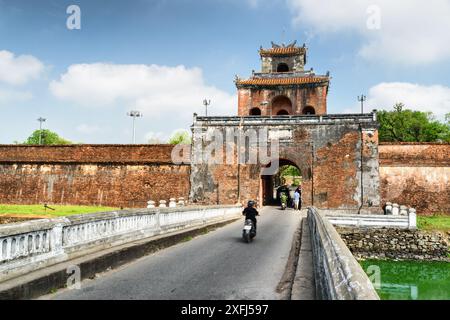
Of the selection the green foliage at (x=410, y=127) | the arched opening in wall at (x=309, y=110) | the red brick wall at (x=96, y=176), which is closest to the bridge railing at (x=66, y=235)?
the red brick wall at (x=96, y=176)

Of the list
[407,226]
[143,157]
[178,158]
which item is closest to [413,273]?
[407,226]

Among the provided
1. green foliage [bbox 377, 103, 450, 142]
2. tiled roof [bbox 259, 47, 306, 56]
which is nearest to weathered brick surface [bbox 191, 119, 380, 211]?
tiled roof [bbox 259, 47, 306, 56]

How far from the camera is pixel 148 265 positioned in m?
6.63

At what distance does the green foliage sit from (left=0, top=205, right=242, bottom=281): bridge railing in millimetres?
43247

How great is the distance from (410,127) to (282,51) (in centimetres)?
2321

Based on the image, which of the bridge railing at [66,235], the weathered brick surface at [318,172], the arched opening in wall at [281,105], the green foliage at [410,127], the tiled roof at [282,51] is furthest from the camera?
the green foliage at [410,127]

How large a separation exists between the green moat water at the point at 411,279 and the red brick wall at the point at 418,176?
7.83 meters

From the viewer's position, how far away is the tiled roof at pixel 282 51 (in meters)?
30.9

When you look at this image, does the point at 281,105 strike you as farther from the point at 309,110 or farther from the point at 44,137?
the point at 44,137

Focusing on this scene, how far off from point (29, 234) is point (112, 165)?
69.3 feet

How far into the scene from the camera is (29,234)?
462cm

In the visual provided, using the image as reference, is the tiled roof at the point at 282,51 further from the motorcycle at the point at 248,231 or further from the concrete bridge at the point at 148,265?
the concrete bridge at the point at 148,265

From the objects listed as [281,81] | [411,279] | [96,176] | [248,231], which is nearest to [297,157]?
[281,81]
